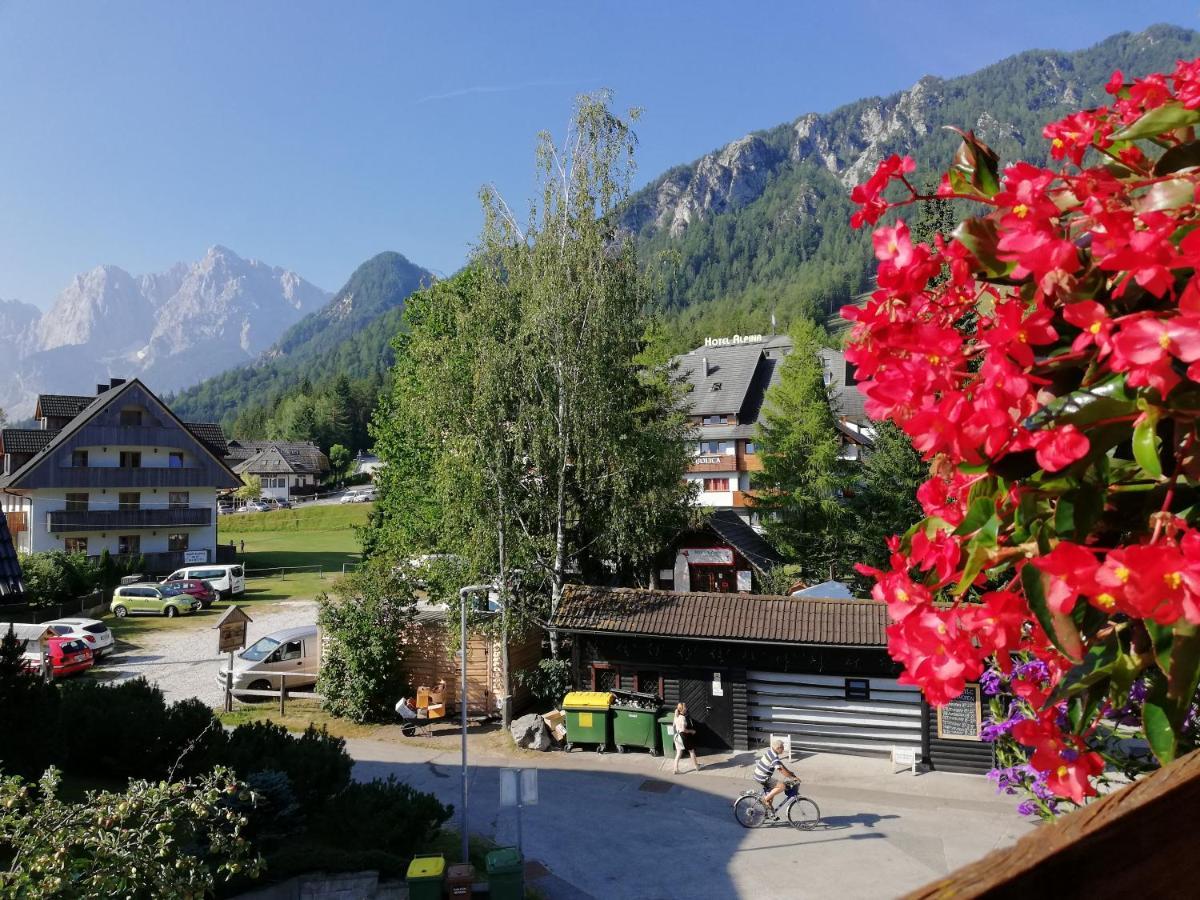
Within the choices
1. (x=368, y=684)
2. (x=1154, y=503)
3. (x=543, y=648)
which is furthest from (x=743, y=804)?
(x=1154, y=503)

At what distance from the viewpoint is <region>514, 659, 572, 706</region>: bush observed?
74.7 feet

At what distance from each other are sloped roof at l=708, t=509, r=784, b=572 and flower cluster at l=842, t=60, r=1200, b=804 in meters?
30.4

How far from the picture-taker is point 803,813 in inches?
638

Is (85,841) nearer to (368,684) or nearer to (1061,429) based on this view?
(1061,429)

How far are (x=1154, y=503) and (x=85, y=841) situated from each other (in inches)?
302

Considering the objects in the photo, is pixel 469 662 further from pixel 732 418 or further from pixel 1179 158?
pixel 732 418

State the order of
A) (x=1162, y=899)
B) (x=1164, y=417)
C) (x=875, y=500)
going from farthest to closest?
(x=875, y=500) < (x=1164, y=417) < (x=1162, y=899)

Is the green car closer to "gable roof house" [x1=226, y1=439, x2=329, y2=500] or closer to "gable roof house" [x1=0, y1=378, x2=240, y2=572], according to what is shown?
"gable roof house" [x1=0, y1=378, x2=240, y2=572]

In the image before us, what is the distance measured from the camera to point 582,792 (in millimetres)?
17891

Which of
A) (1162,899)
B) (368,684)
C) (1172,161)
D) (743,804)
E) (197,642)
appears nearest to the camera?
(1162,899)

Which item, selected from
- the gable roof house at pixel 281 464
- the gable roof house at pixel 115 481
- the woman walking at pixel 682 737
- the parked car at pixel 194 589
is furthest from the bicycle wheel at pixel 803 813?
the gable roof house at pixel 281 464

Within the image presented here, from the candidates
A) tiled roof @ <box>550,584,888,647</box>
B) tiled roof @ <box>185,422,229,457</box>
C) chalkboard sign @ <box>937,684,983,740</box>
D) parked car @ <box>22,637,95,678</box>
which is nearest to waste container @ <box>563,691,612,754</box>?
tiled roof @ <box>550,584,888,647</box>

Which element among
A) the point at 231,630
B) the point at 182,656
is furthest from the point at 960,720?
the point at 182,656

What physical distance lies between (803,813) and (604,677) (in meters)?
6.74
